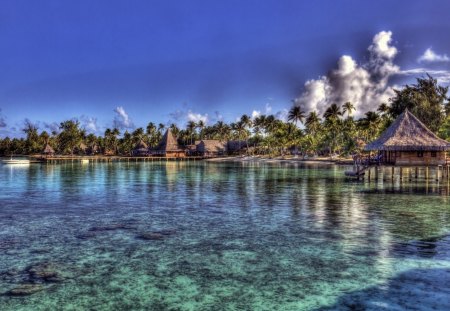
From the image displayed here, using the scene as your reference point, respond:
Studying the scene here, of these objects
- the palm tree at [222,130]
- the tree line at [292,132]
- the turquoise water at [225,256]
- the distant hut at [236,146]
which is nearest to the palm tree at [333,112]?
the tree line at [292,132]

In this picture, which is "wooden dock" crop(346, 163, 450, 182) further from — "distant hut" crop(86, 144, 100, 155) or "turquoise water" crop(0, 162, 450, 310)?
"distant hut" crop(86, 144, 100, 155)

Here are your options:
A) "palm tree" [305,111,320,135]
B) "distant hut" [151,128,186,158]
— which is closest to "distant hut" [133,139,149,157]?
"distant hut" [151,128,186,158]

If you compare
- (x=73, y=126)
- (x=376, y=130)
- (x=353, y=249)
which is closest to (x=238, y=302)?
(x=353, y=249)

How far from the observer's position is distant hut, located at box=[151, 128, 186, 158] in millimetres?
93500

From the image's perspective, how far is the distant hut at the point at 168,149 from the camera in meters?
93.5

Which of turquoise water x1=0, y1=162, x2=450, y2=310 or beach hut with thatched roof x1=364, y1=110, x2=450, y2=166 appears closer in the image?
turquoise water x1=0, y1=162, x2=450, y2=310

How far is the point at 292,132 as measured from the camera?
8662cm

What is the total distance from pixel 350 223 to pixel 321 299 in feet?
25.7

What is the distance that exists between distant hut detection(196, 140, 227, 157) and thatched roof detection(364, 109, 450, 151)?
220ft

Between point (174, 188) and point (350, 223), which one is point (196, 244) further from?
point (174, 188)

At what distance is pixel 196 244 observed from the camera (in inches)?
→ 469

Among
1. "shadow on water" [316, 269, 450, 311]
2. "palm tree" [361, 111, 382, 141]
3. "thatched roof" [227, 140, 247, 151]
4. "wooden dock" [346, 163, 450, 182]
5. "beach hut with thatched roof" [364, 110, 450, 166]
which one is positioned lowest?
"shadow on water" [316, 269, 450, 311]

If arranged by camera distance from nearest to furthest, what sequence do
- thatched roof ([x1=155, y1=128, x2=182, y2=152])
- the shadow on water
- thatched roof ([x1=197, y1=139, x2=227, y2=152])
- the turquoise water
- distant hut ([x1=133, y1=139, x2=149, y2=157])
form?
the shadow on water, the turquoise water, thatched roof ([x1=155, y1=128, x2=182, y2=152]), thatched roof ([x1=197, y1=139, x2=227, y2=152]), distant hut ([x1=133, y1=139, x2=149, y2=157])

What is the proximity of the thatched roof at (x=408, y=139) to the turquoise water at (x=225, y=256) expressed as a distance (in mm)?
10650
